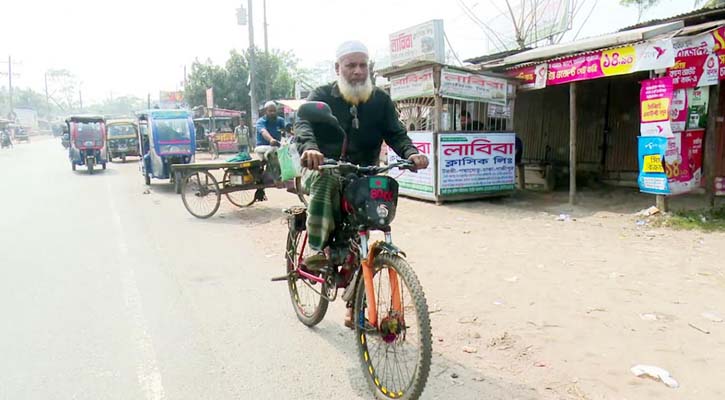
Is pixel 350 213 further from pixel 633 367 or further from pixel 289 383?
pixel 633 367

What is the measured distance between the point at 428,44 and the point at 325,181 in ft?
43.0

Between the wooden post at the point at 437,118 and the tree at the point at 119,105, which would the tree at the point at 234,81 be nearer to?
the wooden post at the point at 437,118

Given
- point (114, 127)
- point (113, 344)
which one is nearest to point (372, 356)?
point (113, 344)

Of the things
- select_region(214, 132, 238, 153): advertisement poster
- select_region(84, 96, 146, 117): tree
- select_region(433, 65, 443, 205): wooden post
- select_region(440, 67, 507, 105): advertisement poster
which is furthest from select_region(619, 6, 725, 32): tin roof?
select_region(84, 96, 146, 117): tree

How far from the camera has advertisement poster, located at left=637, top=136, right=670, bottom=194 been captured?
7578mm

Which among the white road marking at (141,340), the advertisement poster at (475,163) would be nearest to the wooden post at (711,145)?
the advertisement poster at (475,163)

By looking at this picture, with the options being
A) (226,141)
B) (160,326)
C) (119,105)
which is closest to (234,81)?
(226,141)

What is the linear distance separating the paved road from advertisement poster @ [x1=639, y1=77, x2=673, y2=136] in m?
5.79

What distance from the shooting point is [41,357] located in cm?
354

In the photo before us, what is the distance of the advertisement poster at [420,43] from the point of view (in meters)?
15.2

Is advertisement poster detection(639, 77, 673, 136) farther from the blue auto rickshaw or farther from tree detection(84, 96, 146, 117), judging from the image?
tree detection(84, 96, 146, 117)

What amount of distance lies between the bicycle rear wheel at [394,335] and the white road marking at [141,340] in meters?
1.24

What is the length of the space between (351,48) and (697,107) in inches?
262

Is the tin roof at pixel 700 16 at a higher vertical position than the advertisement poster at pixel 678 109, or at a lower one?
higher
